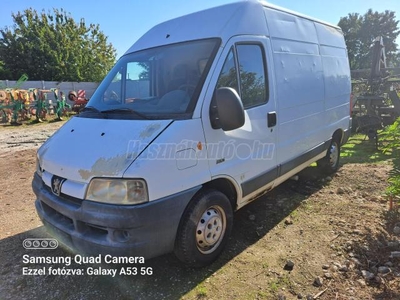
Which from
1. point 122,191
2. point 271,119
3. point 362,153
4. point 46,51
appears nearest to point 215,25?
point 271,119

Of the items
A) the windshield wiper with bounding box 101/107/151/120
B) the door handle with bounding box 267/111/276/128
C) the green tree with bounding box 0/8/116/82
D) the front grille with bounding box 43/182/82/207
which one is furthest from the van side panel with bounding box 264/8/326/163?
the green tree with bounding box 0/8/116/82

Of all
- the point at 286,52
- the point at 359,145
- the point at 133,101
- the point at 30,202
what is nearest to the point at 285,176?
the point at 286,52

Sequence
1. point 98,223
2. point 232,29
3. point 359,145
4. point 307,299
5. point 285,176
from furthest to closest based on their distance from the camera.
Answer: point 359,145 < point 285,176 < point 232,29 < point 307,299 < point 98,223

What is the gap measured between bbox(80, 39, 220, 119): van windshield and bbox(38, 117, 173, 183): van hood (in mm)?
176

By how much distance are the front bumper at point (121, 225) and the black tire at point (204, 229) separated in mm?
114

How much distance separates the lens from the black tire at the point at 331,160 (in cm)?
564

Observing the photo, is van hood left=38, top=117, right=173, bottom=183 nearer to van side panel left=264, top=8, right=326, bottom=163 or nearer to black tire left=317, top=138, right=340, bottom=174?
van side panel left=264, top=8, right=326, bottom=163

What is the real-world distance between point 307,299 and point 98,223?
1.95 m

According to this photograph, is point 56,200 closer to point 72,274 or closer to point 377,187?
point 72,274

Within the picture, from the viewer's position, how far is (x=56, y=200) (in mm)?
2748

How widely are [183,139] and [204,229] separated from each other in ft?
3.16

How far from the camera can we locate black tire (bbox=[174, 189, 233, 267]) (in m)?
2.73

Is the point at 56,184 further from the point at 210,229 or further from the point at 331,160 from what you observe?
the point at 331,160

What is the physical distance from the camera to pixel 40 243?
11.9 feet
